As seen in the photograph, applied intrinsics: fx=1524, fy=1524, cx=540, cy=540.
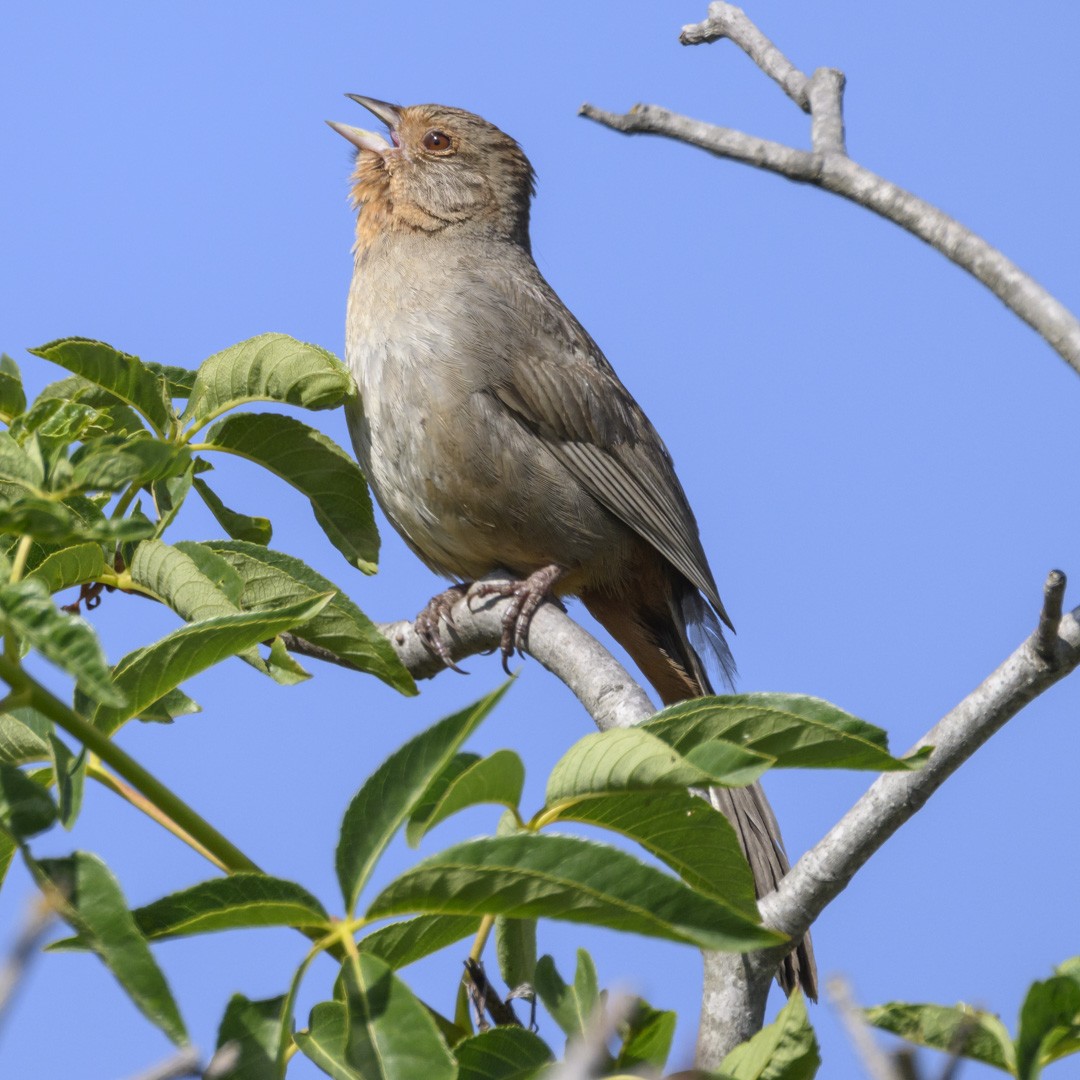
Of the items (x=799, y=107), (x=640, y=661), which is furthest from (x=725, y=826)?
(x=640, y=661)

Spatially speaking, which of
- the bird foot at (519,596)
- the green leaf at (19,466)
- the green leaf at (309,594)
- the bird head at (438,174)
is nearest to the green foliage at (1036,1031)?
the green leaf at (309,594)

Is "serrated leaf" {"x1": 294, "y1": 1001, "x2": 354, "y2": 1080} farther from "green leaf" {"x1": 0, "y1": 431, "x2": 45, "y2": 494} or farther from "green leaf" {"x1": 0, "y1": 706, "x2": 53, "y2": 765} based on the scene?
"green leaf" {"x1": 0, "y1": 431, "x2": 45, "y2": 494}

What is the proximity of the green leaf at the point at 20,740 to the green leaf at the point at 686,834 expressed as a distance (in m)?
0.73

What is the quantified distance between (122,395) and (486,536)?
2920 millimetres

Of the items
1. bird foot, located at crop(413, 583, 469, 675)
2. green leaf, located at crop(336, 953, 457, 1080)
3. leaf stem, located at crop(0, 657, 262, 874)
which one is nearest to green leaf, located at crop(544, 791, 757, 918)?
green leaf, located at crop(336, 953, 457, 1080)

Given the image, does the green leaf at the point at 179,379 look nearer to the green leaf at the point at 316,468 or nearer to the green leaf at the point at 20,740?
the green leaf at the point at 316,468

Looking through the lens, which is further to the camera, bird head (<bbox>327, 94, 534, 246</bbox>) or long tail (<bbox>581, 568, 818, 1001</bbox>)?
bird head (<bbox>327, 94, 534, 246</bbox>)

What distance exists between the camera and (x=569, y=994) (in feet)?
6.63

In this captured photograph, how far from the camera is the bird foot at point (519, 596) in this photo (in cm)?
461

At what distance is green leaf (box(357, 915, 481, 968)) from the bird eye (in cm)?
574

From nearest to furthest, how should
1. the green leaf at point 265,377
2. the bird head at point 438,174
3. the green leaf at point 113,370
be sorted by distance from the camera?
the green leaf at point 113,370 → the green leaf at point 265,377 → the bird head at point 438,174

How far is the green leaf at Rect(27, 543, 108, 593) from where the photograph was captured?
238 cm

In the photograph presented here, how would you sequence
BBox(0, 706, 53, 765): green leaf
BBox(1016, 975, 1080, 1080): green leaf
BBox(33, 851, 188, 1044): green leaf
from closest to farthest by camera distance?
BBox(33, 851, 188, 1044): green leaf
BBox(1016, 975, 1080, 1080): green leaf
BBox(0, 706, 53, 765): green leaf

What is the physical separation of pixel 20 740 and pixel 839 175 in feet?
5.80
